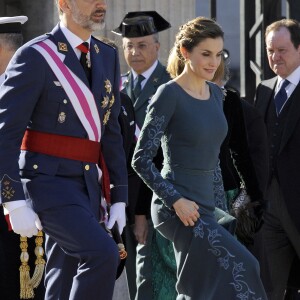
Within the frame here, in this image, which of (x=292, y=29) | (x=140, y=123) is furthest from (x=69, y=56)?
(x=292, y=29)

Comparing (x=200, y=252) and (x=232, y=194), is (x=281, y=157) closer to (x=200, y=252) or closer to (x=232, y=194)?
(x=232, y=194)

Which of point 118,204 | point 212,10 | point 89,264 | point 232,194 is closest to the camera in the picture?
point 89,264

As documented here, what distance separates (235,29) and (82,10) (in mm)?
12464

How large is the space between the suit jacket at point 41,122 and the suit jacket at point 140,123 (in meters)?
Answer: 1.31

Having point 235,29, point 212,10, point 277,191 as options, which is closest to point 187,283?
point 277,191

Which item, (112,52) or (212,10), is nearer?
(112,52)

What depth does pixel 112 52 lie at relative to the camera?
543cm

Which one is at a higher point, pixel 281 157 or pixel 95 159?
pixel 95 159

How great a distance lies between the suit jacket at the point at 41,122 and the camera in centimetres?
494

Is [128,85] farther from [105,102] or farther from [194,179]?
[105,102]

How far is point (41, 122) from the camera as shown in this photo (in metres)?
5.07

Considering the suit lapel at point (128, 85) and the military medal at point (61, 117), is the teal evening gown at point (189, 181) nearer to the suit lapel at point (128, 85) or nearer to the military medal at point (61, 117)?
the military medal at point (61, 117)

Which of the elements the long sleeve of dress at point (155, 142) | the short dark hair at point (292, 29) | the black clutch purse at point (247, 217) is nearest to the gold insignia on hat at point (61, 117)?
the long sleeve of dress at point (155, 142)

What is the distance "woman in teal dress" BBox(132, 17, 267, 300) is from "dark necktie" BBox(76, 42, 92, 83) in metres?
0.56
